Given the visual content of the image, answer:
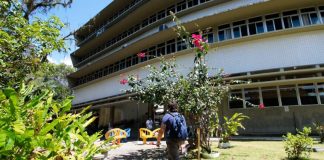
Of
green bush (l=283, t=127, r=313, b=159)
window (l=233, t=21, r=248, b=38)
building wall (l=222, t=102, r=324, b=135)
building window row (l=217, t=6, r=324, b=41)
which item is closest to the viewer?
green bush (l=283, t=127, r=313, b=159)

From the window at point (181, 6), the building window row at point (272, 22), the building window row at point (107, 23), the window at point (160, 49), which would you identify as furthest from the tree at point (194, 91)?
the building window row at point (107, 23)

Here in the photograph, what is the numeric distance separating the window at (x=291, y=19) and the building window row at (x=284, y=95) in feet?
12.9

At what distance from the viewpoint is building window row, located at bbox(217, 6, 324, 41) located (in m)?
16.5

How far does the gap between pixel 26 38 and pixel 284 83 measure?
46.3 ft

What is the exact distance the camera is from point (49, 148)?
1935 mm

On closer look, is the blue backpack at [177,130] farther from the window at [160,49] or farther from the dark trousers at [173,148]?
the window at [160,49]

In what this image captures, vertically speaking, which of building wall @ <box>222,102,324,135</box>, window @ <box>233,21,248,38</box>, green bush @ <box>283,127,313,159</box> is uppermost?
window @ <box>233,21,248,38</box>

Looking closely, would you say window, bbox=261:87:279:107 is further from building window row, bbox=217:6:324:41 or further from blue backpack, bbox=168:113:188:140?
blue backpack, bbox=168:113:188:140

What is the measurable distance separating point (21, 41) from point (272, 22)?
1537 cm

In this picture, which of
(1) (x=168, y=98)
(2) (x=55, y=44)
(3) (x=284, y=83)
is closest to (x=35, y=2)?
(2) (x=55, y=44)

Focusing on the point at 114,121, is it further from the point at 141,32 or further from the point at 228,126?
the point at 228,126

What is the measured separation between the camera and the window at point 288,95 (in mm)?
15859

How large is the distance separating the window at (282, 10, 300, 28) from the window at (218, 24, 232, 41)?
3583mm

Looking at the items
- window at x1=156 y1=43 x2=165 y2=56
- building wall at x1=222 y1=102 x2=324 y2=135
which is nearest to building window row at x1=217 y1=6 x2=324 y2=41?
building wall at x1=222 y1=102 x2=324 y2=135
